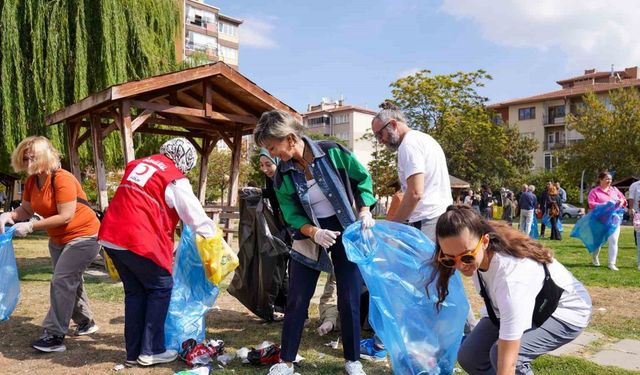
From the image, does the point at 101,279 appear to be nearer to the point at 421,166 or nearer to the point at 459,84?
the point at 421,166

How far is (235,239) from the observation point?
11656 millimetres

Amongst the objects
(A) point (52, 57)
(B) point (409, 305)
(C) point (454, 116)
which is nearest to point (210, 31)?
(C) point (454, 116)

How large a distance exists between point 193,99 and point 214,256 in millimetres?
5858

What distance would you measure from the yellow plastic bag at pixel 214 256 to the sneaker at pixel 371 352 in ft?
3.62

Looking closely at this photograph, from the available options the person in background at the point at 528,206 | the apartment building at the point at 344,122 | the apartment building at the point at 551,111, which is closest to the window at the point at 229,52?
the apartment building at the point at 344,122

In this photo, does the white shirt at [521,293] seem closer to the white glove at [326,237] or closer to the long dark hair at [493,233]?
the long dark hair at [493,233]

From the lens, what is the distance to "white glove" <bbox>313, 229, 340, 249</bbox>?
3117 millimetres

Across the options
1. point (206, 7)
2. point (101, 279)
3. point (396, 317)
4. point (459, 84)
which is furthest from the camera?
point (206, 7)

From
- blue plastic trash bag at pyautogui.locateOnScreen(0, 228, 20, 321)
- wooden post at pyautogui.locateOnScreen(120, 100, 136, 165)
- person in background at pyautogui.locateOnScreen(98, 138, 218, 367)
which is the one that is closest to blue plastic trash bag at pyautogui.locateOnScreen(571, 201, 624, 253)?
person in background at pyautogui.locateOnScreen(98, 138, 218, 367)

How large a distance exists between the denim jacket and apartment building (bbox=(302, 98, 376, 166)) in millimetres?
63895

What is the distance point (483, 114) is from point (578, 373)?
102ft

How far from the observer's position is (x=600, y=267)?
27.0ft

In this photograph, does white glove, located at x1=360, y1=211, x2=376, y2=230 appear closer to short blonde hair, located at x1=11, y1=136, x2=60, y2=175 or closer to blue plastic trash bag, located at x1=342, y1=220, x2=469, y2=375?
blue plastic trash bag, located at x1=342, y1=220, x2=469, y2=375

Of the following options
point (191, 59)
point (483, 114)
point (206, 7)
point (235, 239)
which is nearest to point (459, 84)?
point (483, 114)
